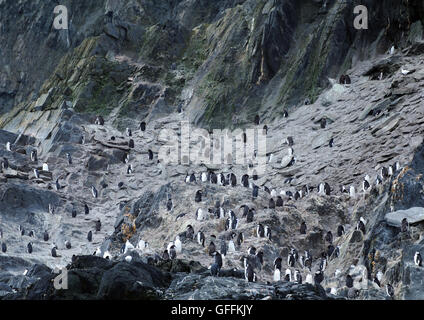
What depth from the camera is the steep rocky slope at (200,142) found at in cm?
3028

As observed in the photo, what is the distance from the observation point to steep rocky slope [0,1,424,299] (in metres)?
30.3

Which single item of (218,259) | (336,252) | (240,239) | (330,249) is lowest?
(218,259)

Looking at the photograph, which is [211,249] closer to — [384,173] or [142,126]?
[384,173]

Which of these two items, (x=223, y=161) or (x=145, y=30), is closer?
(x=223, y=161)

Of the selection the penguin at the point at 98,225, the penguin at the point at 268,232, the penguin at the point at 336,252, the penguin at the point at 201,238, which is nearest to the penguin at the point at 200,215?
the penguin at the point at 201,238

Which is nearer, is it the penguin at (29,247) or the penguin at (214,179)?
the penguin at (29,247)

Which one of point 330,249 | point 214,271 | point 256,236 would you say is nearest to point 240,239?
point 256,236

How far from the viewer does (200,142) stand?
55.3 metres

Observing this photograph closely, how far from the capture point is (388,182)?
35.3m

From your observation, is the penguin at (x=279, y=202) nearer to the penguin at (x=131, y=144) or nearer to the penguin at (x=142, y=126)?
the penguin at (x=131, y=144)
